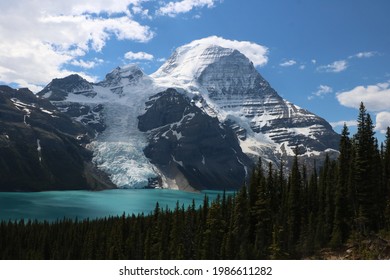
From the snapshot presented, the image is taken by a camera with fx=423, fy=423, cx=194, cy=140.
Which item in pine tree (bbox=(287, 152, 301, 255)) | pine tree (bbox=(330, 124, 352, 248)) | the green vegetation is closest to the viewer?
the green vegetation

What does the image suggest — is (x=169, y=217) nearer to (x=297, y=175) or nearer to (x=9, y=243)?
(x=297, y=175)

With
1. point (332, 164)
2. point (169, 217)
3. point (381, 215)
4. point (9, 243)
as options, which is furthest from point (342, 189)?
point (9, 243)

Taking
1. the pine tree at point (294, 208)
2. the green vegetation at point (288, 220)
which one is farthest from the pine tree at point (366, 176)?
the pine tree at point (294, 208)

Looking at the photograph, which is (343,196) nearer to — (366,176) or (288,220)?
(366,176)

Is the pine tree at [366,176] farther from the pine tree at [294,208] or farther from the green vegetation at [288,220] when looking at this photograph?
the pine tree at [294,208]

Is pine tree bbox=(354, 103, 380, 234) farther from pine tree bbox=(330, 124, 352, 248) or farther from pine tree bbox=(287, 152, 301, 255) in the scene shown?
pine tree bbox=(287, 152, 301, 255)

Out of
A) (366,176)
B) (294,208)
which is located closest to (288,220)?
(294,208)

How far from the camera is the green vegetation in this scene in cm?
5299

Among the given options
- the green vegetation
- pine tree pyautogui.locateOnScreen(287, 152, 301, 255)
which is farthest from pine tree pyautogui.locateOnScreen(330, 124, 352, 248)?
pine tree pyautogui.locateOnScreen(287, 152, 301, 255)

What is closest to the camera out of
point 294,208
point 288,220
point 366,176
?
point 366,176

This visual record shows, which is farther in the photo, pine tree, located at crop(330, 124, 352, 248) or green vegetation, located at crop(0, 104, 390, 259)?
pine tree, located at crop(330, 124, 352, 248)

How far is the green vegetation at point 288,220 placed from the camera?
53.0 meters

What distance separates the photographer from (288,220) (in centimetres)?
6394

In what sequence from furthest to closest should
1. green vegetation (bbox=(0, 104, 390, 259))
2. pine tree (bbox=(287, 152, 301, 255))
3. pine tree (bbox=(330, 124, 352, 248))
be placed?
pine tree (bbox=(287, 152, 301, 255)) < pine tree (bbox=(330, 124, 352, 248)) < green vegetation (bbox=(0, 104, 390, 259))
